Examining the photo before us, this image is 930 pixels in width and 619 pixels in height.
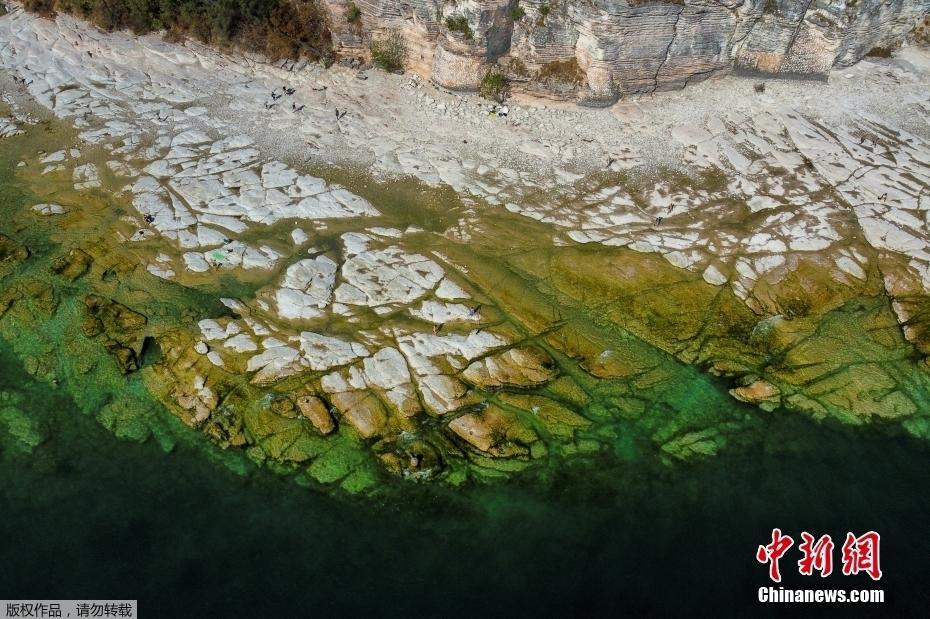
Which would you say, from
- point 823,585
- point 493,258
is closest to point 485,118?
point 493,258

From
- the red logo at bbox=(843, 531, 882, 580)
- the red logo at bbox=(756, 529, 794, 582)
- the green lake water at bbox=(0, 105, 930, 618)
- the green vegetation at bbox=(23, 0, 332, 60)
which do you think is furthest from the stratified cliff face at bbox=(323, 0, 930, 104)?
the red logo at bbox=(843, 531, 882, 580)

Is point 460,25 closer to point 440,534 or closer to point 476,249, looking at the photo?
point 476,249

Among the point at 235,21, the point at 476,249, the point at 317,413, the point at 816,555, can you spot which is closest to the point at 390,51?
the point at 235,21

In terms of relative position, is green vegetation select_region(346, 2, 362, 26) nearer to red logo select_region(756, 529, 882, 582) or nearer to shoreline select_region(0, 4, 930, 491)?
shoreline select_region(0, 4, 930, 491)

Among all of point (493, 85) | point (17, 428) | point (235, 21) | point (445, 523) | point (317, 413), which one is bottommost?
point (445, 523)

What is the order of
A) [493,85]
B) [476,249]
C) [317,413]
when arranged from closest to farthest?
[317,413] < [476,249] < [493,85]

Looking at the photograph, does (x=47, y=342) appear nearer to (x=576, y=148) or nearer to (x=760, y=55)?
(x=576, y=148)
